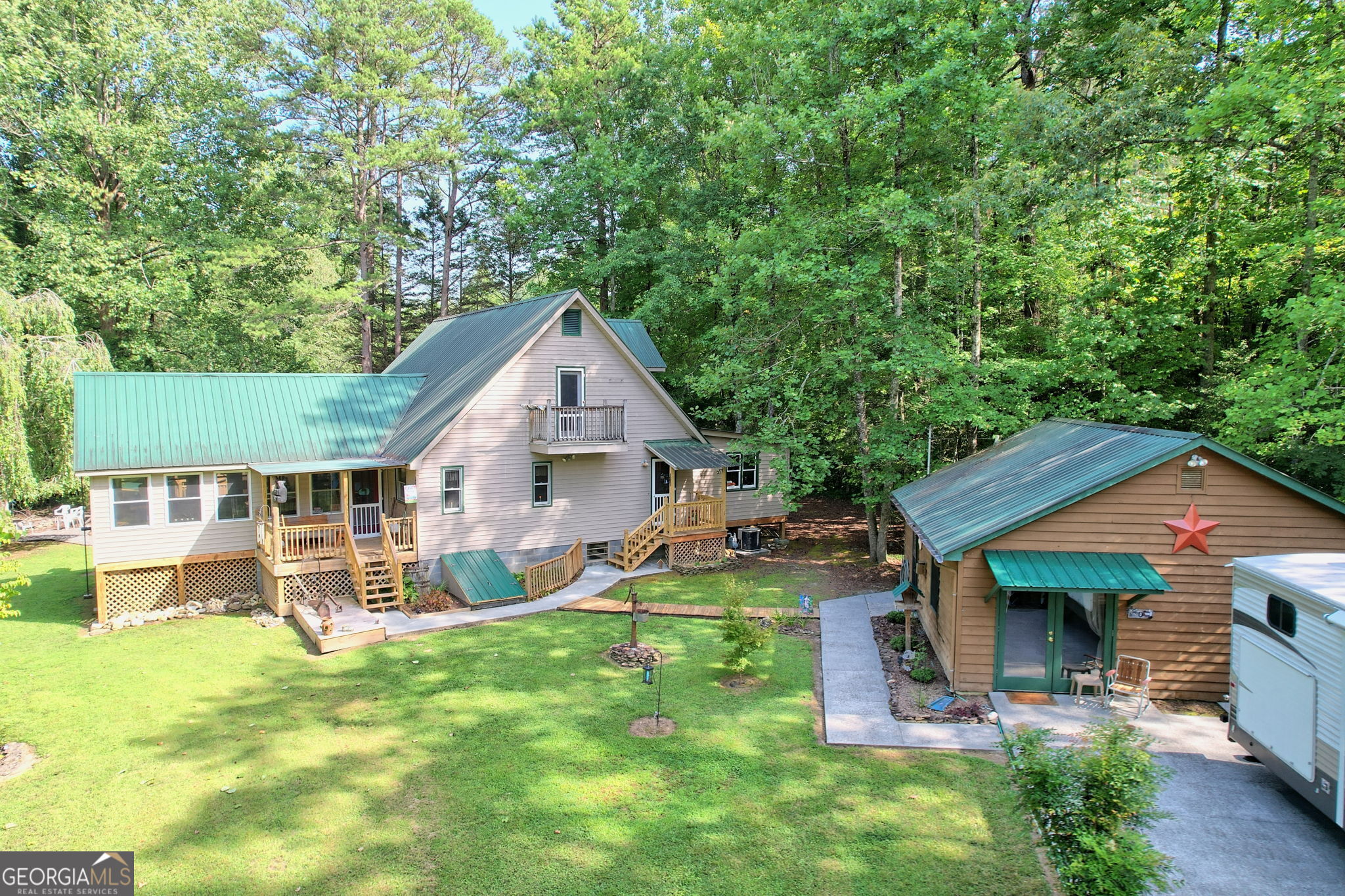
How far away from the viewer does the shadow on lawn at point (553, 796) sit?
748cm

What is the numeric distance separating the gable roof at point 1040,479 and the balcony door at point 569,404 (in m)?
8.40

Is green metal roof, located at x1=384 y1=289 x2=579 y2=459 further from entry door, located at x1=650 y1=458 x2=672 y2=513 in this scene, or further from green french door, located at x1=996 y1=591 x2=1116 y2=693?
green french door, located at x1=996 y1=591 x2=1116 y2=693

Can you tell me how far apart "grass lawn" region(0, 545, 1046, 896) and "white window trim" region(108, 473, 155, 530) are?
357 centimetres

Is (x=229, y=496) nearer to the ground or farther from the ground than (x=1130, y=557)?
farther from the ground

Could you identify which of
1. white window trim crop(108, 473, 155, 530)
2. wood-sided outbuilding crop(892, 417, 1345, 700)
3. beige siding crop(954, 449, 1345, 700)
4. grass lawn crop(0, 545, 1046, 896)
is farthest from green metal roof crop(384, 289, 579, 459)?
beige siding crop(954, 449, 1345, 700)

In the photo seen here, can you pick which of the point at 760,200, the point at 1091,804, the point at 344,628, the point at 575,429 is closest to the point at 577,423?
the point at 575,429

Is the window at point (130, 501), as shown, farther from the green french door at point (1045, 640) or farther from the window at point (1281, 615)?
the window at point (1281, 615)

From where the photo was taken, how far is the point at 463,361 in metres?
21.5

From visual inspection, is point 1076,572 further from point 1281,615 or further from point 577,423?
point 577,423

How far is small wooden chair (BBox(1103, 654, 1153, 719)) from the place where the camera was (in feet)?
35.2

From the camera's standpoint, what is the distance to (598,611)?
55.0 feet

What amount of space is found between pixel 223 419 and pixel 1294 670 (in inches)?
830

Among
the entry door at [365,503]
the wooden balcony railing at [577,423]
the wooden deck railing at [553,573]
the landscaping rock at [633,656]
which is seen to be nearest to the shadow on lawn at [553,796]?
the landscaping rock at [633,656]

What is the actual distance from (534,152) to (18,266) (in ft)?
66.0
